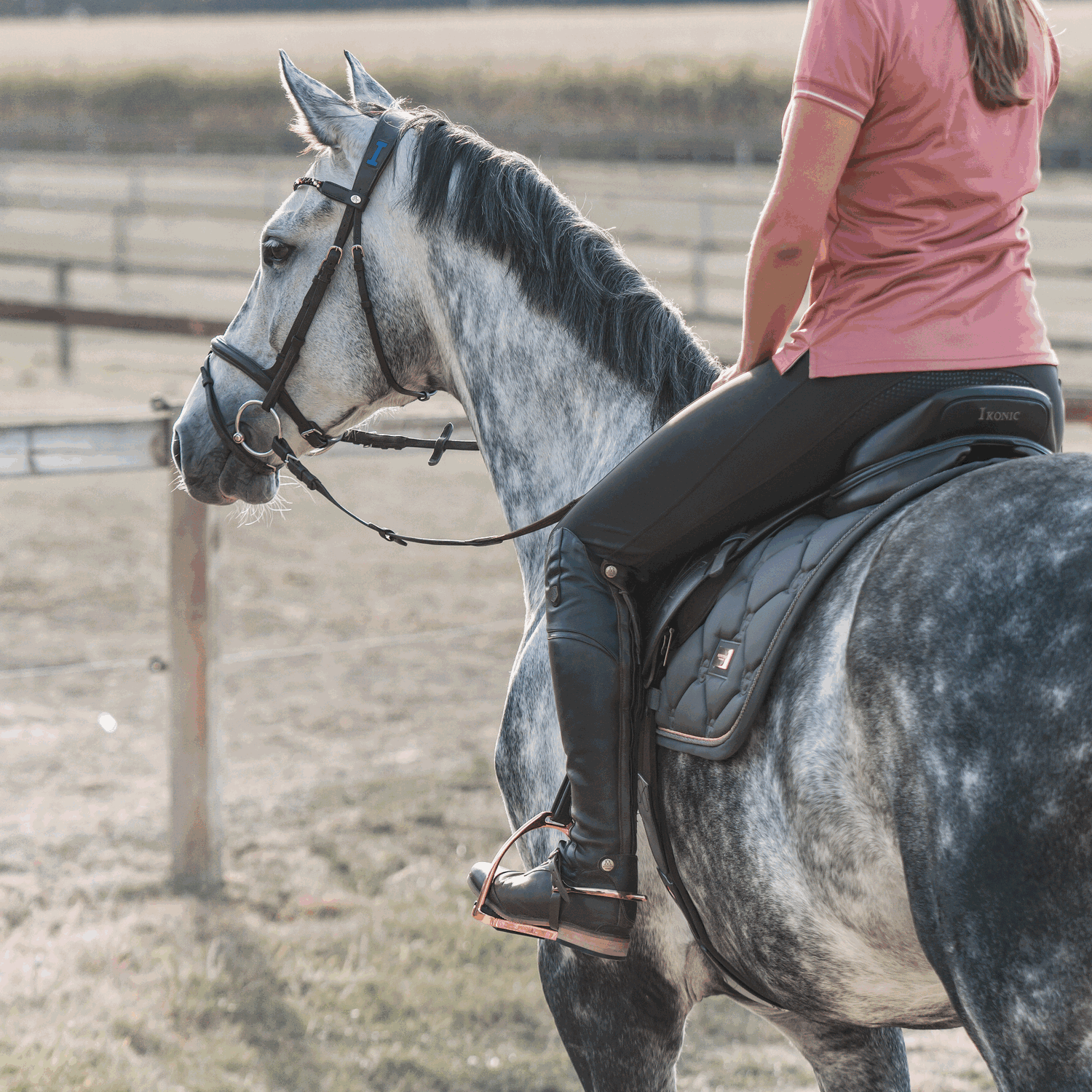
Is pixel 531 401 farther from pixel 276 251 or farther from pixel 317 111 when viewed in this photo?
pixel 317 111

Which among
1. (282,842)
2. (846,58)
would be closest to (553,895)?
(846,58)

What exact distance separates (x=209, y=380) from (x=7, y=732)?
10.00ft

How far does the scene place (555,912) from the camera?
205 centimetres

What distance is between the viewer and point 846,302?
5.82 feet

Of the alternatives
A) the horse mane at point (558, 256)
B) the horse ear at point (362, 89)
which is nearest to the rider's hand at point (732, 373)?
the horse mane at point (558, 256)

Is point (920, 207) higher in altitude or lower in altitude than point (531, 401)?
higher

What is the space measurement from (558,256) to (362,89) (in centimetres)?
69

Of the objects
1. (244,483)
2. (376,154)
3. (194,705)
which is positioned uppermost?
(376,154)

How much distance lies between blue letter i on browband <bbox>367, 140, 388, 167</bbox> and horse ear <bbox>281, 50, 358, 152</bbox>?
0.29 feet

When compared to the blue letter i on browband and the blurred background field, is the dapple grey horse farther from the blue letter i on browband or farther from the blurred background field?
the blurred background field

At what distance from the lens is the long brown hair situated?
5.56 feet

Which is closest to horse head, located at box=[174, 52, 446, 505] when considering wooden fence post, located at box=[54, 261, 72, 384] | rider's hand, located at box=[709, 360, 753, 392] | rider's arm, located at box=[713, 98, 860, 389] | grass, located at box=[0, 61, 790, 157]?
Answer: rider's hand, located at box=[709, 360, 753, 392]

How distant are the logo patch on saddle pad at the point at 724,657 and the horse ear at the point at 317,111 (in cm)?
133

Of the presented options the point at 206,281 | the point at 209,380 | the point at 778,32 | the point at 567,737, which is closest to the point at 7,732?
the point at 209,380
